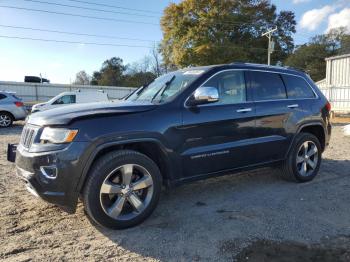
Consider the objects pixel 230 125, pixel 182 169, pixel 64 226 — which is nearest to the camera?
pixel 64 226

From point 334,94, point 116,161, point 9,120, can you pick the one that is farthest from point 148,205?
point 334,94

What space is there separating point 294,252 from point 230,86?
92.1 inches

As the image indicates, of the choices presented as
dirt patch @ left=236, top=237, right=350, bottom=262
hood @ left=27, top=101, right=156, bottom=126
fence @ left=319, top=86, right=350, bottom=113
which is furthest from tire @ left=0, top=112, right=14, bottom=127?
fence @ left=319, top=86, right=350, bottom=113

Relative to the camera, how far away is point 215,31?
117 feet

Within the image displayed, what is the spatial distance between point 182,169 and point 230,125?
0.93m

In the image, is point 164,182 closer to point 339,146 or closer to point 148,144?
point 148,144

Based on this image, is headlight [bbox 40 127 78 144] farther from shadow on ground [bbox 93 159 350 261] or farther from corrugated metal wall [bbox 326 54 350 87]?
corrugated metal wall [bbox 326 54 350 87]

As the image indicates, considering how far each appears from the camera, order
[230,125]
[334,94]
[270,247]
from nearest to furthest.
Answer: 1. [270,247]
2. [230,125]
3. [334,94]

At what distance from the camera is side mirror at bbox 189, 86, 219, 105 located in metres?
4.12

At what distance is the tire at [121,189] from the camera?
11.7ft

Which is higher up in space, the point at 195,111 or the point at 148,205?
the point at 195,111

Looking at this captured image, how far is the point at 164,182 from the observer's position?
4.23 m

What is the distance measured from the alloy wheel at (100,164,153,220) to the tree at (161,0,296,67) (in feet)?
103

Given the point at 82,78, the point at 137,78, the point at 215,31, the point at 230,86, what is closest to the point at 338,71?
the point at 215,31
